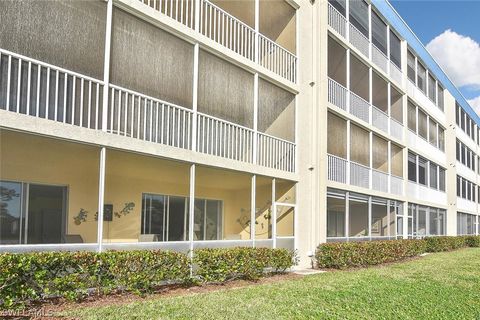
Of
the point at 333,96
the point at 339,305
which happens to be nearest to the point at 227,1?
the point at 333,96

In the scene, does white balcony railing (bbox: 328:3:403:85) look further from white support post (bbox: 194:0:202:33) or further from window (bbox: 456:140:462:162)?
window (bbox: 456:140:462:162)

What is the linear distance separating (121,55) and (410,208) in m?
20.2

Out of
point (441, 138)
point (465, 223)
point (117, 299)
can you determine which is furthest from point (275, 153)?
point (465, 223)

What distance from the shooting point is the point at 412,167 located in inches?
1092

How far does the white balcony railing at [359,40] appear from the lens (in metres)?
21.1

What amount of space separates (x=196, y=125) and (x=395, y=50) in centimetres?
1731

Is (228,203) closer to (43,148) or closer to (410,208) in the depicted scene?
(43,148)

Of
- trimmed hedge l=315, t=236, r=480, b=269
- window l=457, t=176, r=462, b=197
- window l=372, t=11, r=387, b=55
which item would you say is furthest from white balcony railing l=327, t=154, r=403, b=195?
window l=457, t=176, r=462, b=197

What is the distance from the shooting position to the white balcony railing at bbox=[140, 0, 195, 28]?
40.3ft

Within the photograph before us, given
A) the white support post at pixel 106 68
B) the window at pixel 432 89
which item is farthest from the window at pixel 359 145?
the white support post at pixel 106 68

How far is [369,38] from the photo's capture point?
22719 mm

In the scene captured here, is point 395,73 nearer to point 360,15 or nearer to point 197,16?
point 360,15

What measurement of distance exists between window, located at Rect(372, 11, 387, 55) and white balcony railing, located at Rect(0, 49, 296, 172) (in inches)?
464

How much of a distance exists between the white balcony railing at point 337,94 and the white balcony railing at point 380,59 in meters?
4.12
